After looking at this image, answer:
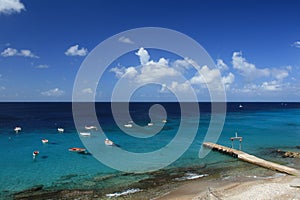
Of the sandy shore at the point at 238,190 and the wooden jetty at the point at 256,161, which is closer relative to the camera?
the sandy shore at the point at 238,190

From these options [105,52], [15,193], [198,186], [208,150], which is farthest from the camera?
[208,150]

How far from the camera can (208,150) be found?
40.1 meters

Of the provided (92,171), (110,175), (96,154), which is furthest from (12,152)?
(110,175)

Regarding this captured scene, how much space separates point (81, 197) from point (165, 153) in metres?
18.5

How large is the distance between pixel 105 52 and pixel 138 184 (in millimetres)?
12274

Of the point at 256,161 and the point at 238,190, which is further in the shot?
the point at 256,161

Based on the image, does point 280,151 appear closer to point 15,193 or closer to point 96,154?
point 96,154

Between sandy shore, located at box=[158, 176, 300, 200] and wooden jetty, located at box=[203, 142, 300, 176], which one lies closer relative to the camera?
sandy shore, located at box=[158, 176, 300, 200]

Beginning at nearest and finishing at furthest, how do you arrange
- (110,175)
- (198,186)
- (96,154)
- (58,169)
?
(198,186) < (110,175) < (58,169) < (96,154)

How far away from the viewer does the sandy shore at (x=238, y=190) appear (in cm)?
1927

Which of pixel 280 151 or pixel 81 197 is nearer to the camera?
pixel 81 197

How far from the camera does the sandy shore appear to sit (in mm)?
19266

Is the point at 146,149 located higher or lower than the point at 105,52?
lower

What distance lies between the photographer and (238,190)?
2136 centimetres
